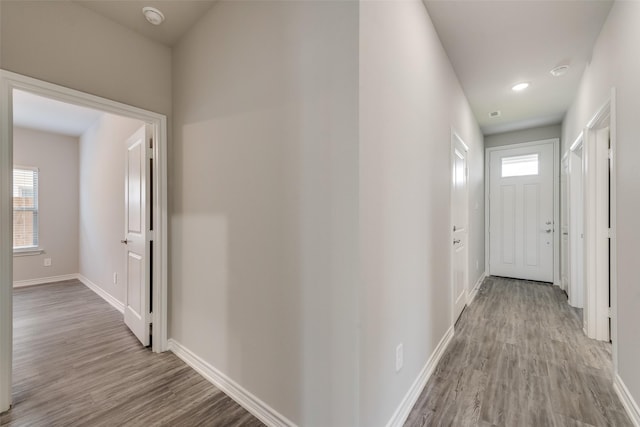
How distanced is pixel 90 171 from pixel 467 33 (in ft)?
18.7

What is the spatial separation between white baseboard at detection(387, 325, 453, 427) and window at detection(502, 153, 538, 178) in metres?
3.80

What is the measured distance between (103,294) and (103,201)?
1388 millimetres

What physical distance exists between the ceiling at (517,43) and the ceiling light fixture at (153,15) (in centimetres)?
198

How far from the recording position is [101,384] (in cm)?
194

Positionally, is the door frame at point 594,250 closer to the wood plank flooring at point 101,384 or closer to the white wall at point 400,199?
the white wall at point 400,199

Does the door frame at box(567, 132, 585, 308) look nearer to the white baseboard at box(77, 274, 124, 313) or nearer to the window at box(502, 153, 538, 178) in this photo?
the window at box(502, 153, 538, 178)

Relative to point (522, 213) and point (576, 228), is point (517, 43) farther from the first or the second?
point (522, 213)

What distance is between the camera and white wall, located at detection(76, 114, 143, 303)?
11.4 feet

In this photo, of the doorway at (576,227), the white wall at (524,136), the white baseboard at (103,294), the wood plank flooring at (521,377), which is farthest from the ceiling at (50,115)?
the white wall at (524,136)

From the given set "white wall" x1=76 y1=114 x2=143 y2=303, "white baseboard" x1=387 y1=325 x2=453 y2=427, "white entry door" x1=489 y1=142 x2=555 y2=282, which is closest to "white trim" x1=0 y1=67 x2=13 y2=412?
"white wall" x1=76 y1=114 x2=143 y2=303

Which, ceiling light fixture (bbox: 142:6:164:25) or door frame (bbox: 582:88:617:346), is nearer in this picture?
ceiling light fixture (bbox: 142:6:164:25)

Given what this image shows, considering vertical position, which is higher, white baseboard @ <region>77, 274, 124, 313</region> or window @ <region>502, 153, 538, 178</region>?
window @ <region>502, 153, 538, 178</region>

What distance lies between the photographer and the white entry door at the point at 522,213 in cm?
451

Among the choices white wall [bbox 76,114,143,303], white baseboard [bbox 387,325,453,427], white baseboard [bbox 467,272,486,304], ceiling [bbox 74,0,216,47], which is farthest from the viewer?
white baseboard [bbox 467,272,486,304]
